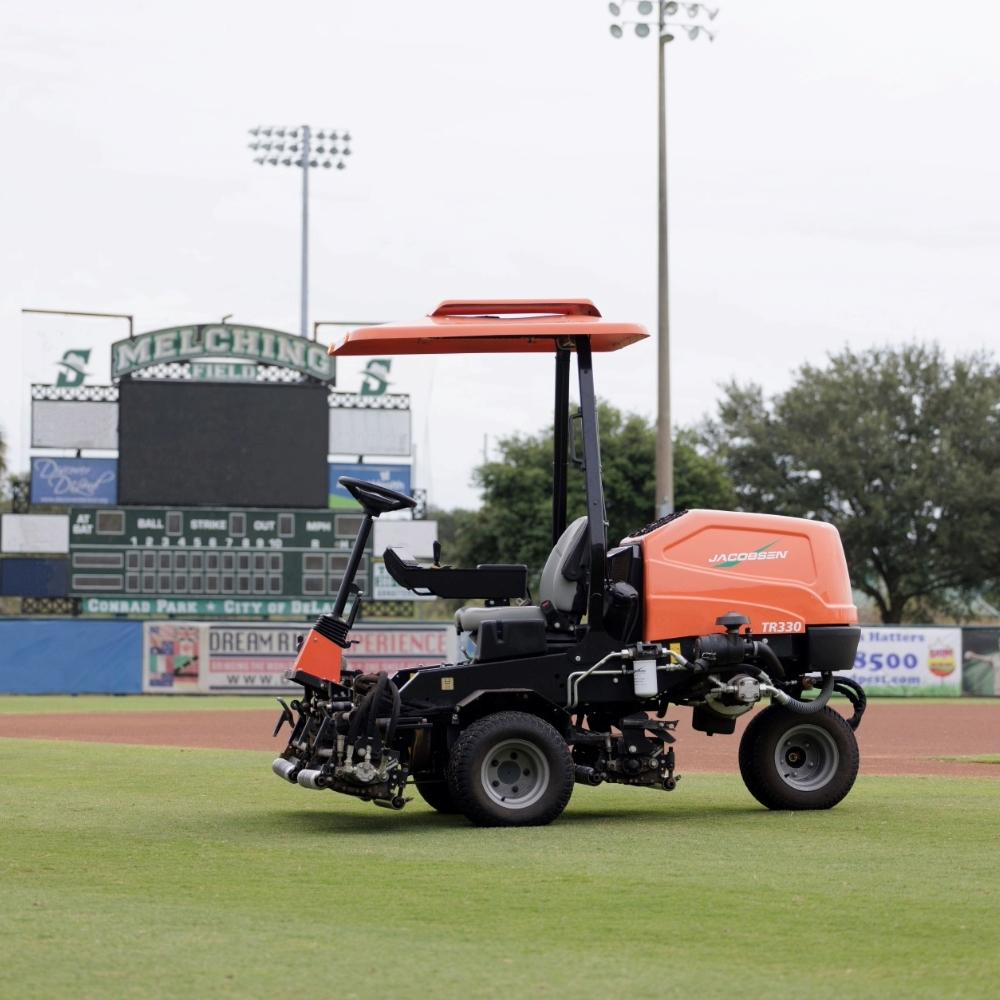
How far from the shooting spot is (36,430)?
42.6m

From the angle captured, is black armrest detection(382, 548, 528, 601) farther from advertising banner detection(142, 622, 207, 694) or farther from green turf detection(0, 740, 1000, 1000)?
advertising banner detection(142, 622, 207, 694)

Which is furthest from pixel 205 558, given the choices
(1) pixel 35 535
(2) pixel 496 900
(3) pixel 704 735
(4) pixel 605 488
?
(2) pixel 496 900

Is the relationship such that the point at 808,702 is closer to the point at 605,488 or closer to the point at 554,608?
the point at 554,608

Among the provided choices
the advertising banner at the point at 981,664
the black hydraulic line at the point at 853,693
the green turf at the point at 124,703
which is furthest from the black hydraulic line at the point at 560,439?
the advertising banner at the point at 981,664

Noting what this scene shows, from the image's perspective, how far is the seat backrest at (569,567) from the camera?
39.1ft

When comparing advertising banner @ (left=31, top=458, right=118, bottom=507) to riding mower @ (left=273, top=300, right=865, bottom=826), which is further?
advertising banner @ (left=31, top=458, right=118, bottom=507)

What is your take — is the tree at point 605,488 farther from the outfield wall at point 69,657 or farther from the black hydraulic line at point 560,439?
the black hydraulic line at point 560,439

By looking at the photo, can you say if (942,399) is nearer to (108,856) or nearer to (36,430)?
(36,430)

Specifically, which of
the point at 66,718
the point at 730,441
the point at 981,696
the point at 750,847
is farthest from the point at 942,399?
the point at 750,847

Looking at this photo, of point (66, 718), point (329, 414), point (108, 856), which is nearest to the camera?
point (108, 856)

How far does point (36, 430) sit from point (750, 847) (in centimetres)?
3458

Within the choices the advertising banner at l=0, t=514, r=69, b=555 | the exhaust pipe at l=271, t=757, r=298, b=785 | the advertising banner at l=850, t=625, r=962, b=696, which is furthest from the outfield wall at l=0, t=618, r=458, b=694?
the exhaust pipe at l=271, t=757, r=298, b=785

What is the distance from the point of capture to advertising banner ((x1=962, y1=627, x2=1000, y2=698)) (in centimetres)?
3909

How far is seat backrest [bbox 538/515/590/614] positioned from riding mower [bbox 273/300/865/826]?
0.5 inches
